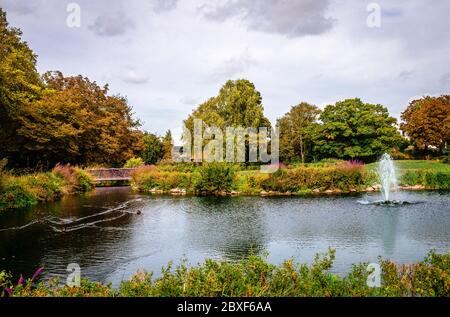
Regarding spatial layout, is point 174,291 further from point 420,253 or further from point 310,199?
point 310,199

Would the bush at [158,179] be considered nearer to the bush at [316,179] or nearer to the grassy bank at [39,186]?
the grassy bank at [39,186]

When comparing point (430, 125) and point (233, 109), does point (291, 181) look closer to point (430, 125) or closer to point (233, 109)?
point (233, 109)

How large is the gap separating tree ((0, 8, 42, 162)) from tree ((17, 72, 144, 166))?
68 cm

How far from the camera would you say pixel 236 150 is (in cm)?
3991

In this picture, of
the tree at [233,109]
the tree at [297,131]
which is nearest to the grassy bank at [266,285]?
the tree at [233,109]

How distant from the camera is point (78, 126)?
34875 millimetres

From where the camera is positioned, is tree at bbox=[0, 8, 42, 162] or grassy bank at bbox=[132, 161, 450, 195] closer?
tree at bbox=[0, 8, 42, 162]

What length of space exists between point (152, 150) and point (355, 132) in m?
25.3

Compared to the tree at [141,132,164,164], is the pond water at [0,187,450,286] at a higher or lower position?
lower

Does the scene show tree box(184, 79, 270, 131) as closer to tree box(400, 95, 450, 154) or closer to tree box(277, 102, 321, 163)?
tree box(277, 102, 321, 163)

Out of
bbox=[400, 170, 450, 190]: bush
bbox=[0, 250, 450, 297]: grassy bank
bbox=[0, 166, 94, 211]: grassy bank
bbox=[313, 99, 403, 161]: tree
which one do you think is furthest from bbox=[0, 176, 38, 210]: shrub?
bbox=[313, 99, 403, 161]: tree

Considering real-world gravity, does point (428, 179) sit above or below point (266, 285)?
above

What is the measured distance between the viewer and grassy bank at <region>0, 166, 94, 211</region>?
21641mm

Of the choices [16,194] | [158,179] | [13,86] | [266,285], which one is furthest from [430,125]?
Answer: [266,285]
